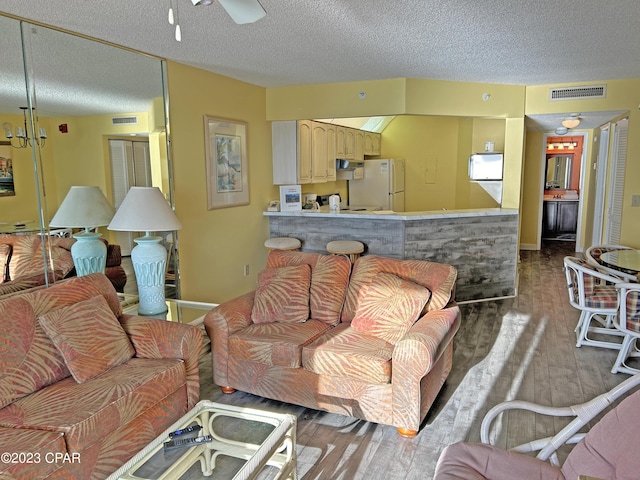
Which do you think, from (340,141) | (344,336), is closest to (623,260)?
(344,336)

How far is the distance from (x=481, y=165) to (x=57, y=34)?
488cm

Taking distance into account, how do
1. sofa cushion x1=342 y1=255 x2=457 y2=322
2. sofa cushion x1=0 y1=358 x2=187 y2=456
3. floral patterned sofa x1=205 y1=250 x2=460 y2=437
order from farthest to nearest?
sofa cushion x1=342 y1=255 x2=457 y2=322 → floral patterned sofa x1=205 y1=250 x2=460 y2=437 → sofa cushion x1=0 y1=358 x2=187 y2=456

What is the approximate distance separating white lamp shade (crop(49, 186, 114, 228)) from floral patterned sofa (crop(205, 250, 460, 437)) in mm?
1218

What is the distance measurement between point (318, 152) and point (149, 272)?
11.0 ft

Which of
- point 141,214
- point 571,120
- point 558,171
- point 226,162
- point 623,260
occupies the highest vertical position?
point 571,120

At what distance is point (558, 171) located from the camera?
33.5ft

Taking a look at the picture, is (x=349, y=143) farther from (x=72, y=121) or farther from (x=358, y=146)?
(x=72, y=121)

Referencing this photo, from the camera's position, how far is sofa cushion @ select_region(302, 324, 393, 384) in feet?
8.81

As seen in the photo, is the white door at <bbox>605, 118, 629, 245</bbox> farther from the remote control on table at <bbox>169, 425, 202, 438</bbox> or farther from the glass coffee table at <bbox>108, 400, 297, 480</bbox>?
the remote control on table at <bbox>169, 425, 202, 438</bbox>

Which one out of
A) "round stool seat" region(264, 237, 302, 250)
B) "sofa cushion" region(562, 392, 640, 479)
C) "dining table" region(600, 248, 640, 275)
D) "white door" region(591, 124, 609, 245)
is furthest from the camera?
"white door" region(591, 124, 609, 245)

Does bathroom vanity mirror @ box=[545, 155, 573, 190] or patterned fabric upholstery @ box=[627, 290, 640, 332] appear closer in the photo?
patterned fabric upholstery @ box=[627, 290, 640, 332]

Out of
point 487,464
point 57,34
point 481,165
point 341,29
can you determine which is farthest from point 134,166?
point 481,165

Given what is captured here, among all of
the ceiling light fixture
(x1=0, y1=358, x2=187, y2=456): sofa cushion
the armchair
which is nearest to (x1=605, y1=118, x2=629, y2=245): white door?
Answer: the ceiling light fixture

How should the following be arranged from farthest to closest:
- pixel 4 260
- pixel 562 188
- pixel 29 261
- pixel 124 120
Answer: pixel 562 188 → pixel 124 120 → pixel 29 261 → pixel 4 260
